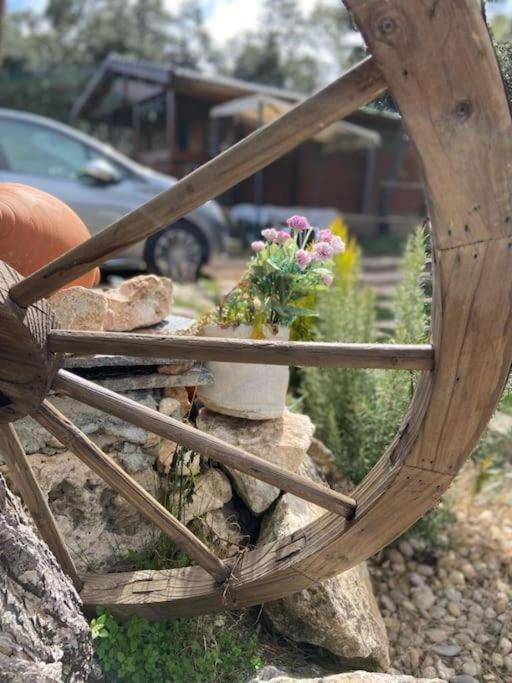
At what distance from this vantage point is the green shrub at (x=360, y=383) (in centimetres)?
309

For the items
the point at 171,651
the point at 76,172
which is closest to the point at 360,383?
the point at 171,651

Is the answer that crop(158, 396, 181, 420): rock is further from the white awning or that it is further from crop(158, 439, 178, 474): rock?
the white awning

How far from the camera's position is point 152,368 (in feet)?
8.01

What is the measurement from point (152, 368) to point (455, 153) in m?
1.43

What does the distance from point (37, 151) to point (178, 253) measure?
201cm

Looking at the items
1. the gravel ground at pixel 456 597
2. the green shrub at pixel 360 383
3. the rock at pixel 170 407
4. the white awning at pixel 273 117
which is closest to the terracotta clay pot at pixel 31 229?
the rock at pixel 170 407

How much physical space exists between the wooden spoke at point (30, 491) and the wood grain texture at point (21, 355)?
0.16m

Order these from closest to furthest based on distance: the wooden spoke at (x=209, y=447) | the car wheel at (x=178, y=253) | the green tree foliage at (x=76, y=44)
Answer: the wooden spoke at (x=209, y=447) < the car wheel at (x=178, y=253) < the green tree foliage at (x=76, y=44)

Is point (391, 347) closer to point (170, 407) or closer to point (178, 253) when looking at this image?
point (170, 407)

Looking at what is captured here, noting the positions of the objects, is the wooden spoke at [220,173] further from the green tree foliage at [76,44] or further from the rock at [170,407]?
the green tree foliage at [76,44]

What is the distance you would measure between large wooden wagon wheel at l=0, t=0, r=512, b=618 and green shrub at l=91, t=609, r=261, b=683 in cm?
38

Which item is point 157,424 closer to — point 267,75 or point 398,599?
point 398,599

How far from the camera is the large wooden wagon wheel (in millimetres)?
1271

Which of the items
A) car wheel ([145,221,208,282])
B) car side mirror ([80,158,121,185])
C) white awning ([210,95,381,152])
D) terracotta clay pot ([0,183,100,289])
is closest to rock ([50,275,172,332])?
terracotta clay pot ([0,183,100,289])
